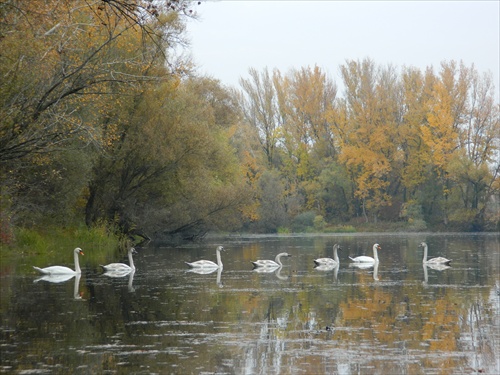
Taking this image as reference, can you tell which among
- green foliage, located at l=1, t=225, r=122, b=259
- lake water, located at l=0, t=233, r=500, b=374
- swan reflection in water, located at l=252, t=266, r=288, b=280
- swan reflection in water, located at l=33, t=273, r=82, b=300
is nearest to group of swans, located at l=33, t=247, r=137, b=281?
swan reflection in water, located at l=33, t=273, r=82, b=300

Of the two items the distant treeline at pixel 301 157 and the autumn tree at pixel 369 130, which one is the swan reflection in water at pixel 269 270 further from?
the autumn tree at pixel 369 130

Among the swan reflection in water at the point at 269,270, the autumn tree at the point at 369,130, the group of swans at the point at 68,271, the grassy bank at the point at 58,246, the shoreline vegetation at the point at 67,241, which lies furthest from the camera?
the autumn tree at the point at 369,130

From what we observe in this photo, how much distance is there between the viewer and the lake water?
10.5 meters

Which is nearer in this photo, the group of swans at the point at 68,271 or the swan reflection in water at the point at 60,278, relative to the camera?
the swan reflection in water at the point at 60,278

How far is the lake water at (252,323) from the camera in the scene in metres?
10.5

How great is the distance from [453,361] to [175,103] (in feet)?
102

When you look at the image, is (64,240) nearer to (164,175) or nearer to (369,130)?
(164,175)

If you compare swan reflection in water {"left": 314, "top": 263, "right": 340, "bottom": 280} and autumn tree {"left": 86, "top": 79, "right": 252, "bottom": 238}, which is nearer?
swan reflection in water {"left": 314, "top": 263, "right": 340, "bottom": 280}

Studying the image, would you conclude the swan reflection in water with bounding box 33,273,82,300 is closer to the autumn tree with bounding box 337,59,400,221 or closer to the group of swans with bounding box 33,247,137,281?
the group of swans with bounding box 33,247,137,281

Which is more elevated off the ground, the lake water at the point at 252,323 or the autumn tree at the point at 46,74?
the autumn tree at the point at 46,74

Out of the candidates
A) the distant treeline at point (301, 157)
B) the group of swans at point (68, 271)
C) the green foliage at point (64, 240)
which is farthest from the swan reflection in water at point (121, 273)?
the distant treeline at point (301, 157)

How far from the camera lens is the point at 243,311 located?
15.6m

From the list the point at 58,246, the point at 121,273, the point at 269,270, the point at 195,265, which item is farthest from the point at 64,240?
the point at 269,270

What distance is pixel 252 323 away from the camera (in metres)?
14.0
